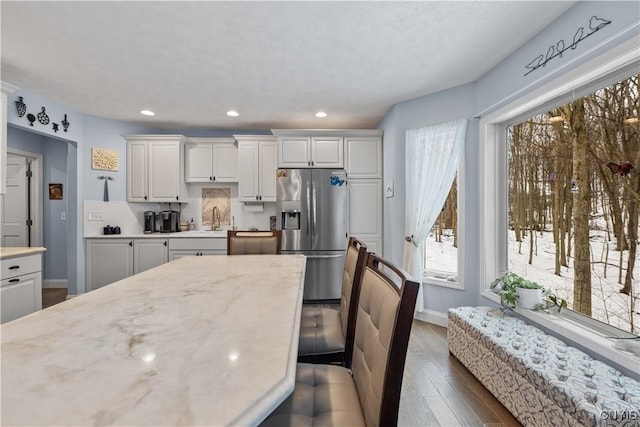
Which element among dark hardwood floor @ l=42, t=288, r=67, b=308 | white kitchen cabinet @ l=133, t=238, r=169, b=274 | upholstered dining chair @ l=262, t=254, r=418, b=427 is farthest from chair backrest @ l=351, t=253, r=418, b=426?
dark hardwood floor @ l=42, t=288, r=67, b=308

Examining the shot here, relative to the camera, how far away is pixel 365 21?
6.33 feet

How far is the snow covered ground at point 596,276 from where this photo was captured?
1658 mm

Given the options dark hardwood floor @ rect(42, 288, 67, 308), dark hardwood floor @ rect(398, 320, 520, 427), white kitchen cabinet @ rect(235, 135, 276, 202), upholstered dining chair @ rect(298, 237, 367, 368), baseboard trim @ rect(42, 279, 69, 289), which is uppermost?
white kitchen cabinet @ rect(235, 135, 276, 202)

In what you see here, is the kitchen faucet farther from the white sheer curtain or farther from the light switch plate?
the white sheer curtain

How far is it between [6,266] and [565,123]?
171 inches

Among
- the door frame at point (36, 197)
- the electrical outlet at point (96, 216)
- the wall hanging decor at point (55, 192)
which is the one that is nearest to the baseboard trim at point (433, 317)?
the electrical outlet at point (96, 216)

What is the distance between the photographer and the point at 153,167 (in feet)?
13.5

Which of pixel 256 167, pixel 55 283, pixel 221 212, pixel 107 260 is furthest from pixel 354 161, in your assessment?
pixel 55 283

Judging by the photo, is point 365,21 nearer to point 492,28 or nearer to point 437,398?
point 492,28

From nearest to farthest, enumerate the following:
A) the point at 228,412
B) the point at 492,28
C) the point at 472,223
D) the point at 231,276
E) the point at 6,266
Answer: the point at 228,412
the point at 231,276
the point at 492,28
the point at 6,266
the point at 472,223

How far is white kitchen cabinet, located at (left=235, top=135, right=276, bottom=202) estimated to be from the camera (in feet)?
13.5

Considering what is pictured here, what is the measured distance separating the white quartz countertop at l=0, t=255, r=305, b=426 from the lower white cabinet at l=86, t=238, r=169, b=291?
298 cm

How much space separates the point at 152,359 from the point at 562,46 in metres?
2.65

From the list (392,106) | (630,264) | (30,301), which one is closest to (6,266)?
(30,301)
